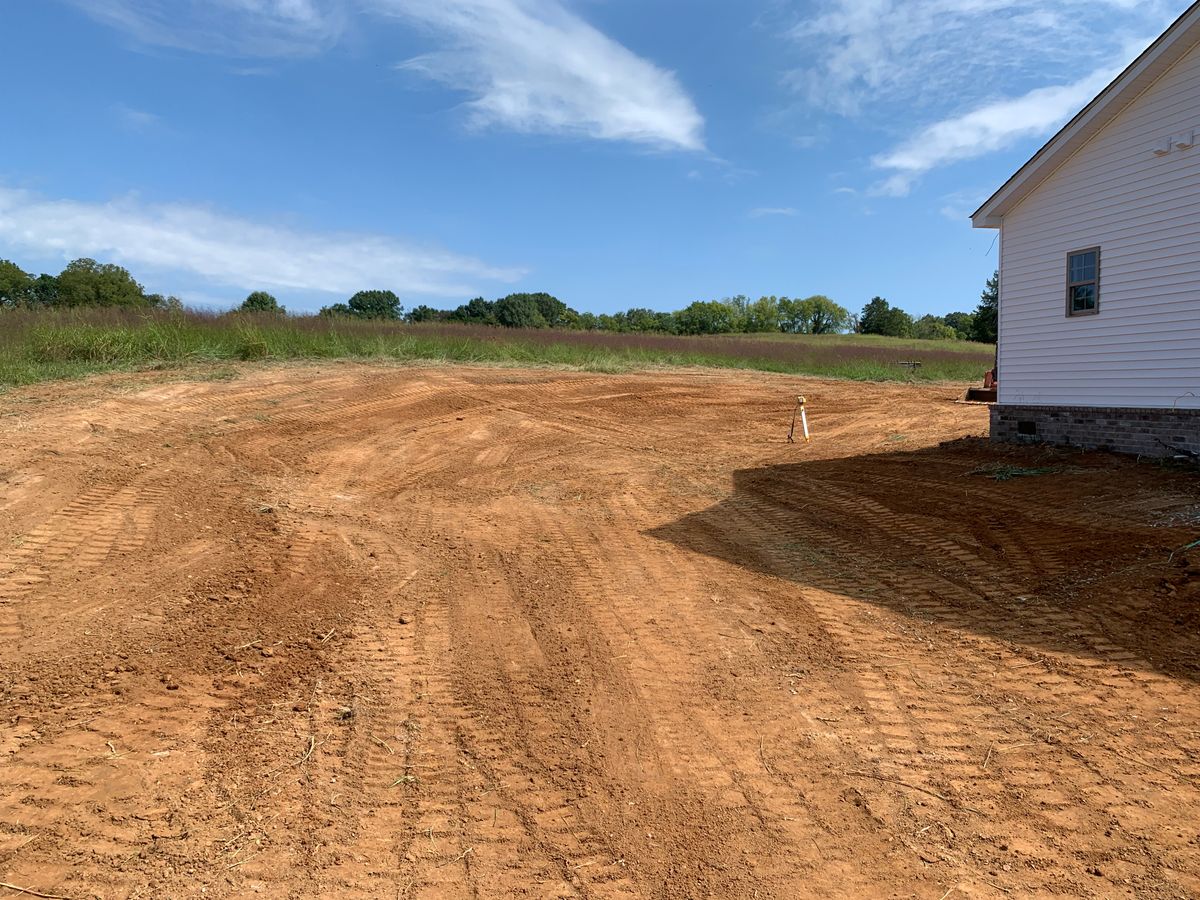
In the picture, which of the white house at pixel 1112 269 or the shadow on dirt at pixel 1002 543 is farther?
the white house at pixel 1112 269

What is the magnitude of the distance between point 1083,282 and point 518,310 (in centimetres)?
6790

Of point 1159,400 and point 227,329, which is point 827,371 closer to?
point 1159,400

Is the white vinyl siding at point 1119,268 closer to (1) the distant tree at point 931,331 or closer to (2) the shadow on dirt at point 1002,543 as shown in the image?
(2) the shadow on dirt at point 1002,543

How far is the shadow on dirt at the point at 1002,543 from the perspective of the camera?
5.12 metres

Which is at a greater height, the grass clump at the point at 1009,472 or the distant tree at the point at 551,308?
the distant tree at the point at 551,308

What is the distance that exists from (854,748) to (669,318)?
99.1 meters

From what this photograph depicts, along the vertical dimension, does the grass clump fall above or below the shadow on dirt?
above

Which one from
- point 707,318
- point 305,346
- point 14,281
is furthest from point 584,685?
point 707,318

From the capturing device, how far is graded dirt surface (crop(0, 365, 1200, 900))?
9.62ft

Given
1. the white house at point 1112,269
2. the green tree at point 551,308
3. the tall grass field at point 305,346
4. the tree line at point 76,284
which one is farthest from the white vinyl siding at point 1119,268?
the green tree at point 551,308

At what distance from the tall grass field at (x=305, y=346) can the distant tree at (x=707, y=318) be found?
7011cm

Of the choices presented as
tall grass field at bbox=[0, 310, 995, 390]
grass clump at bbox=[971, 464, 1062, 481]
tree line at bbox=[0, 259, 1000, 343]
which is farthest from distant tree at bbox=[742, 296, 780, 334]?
grass clump at bbox=[971, 464, 1062, 481]

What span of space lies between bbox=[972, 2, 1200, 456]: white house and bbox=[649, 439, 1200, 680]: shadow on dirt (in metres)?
0.96

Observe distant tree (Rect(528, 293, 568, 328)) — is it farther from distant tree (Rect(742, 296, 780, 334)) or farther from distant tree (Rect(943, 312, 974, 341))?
distant tree (Rect(943, 312, 974, 341))
